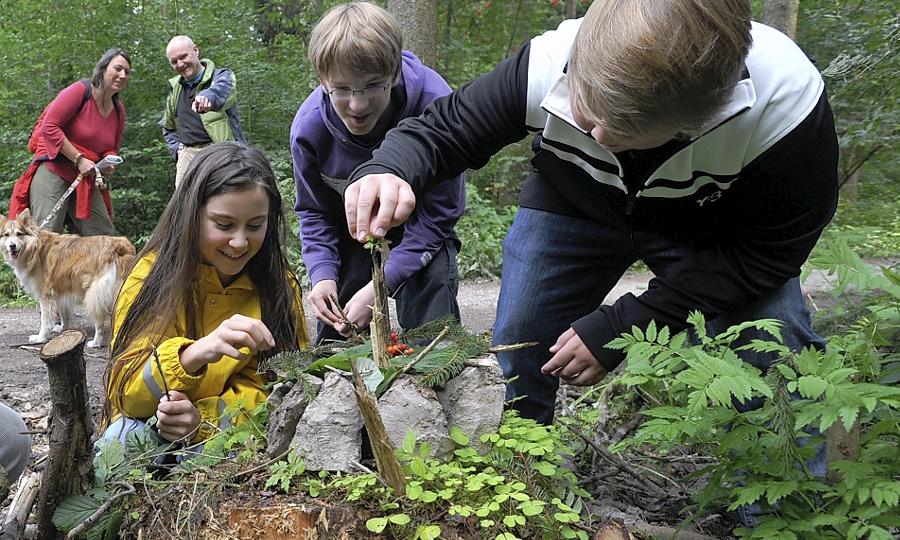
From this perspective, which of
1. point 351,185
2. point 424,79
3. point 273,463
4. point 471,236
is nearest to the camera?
point 273,463

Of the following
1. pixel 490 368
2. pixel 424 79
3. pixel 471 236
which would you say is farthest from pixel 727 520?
pixel 471 236

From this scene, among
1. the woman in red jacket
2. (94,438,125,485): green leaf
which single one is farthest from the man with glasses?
(94,438,125,485): green leaf

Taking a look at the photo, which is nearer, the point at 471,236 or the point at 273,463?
→ the point at 273,463

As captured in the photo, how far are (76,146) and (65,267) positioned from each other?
1512 mm

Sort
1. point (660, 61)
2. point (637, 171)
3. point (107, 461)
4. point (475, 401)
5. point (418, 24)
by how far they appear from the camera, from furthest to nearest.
Answer: point (418, 24)
point (637, 171)
point (107, 461)
point (475, 401)
point (660, 61)

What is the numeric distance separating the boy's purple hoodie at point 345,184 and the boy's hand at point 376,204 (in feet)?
3.59

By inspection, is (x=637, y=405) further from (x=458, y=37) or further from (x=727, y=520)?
(x=458, y=37)

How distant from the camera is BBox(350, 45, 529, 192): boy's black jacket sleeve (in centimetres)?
233

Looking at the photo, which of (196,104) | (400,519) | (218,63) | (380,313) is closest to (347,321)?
(380,313)

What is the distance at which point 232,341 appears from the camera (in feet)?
7.59

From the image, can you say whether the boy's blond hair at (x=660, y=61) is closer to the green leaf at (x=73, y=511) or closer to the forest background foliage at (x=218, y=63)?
the green leaf at (x=73, y=511)

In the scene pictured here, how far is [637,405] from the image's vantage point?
157 inches

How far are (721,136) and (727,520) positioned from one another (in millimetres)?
1331

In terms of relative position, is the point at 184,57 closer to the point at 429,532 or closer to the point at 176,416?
the point at 176,416
